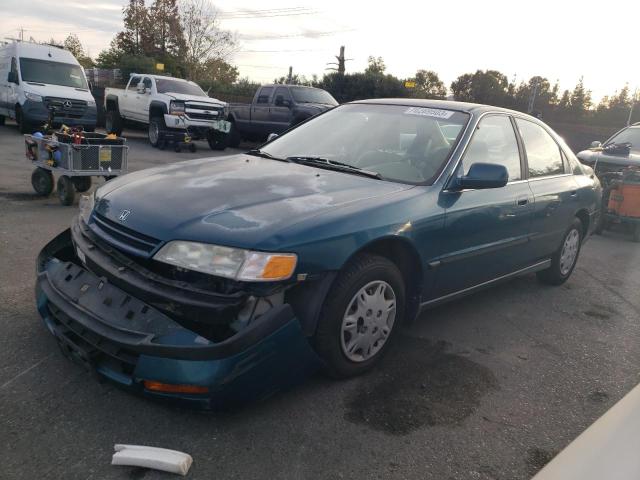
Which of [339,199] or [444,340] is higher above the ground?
[339,199]

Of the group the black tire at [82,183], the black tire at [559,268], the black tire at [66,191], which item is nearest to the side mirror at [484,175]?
the black tire at [559,268]

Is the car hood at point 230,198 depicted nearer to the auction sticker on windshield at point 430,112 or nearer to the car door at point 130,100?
the auction sticker on windshield at point 430,112

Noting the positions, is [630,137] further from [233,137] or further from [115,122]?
[115,122]

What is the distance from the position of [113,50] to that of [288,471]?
1741 inches

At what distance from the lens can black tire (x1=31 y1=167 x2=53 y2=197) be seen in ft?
23.9

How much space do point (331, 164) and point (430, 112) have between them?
93 centimetres

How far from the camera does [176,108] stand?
47.7ft

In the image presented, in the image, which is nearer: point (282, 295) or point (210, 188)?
point (282, 295)

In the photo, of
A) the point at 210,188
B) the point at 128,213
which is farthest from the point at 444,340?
the point at 128,213

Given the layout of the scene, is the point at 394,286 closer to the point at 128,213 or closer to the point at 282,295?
the point at 282,295

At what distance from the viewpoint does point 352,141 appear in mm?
4070

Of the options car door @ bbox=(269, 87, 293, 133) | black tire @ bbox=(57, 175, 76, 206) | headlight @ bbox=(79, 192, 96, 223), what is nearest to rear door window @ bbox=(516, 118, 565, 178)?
headlight @ bbox=(79, 192, 96, 223)

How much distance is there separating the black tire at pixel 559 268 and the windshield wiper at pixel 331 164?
2436 mm

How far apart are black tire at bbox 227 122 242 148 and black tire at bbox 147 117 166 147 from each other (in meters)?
2.10
